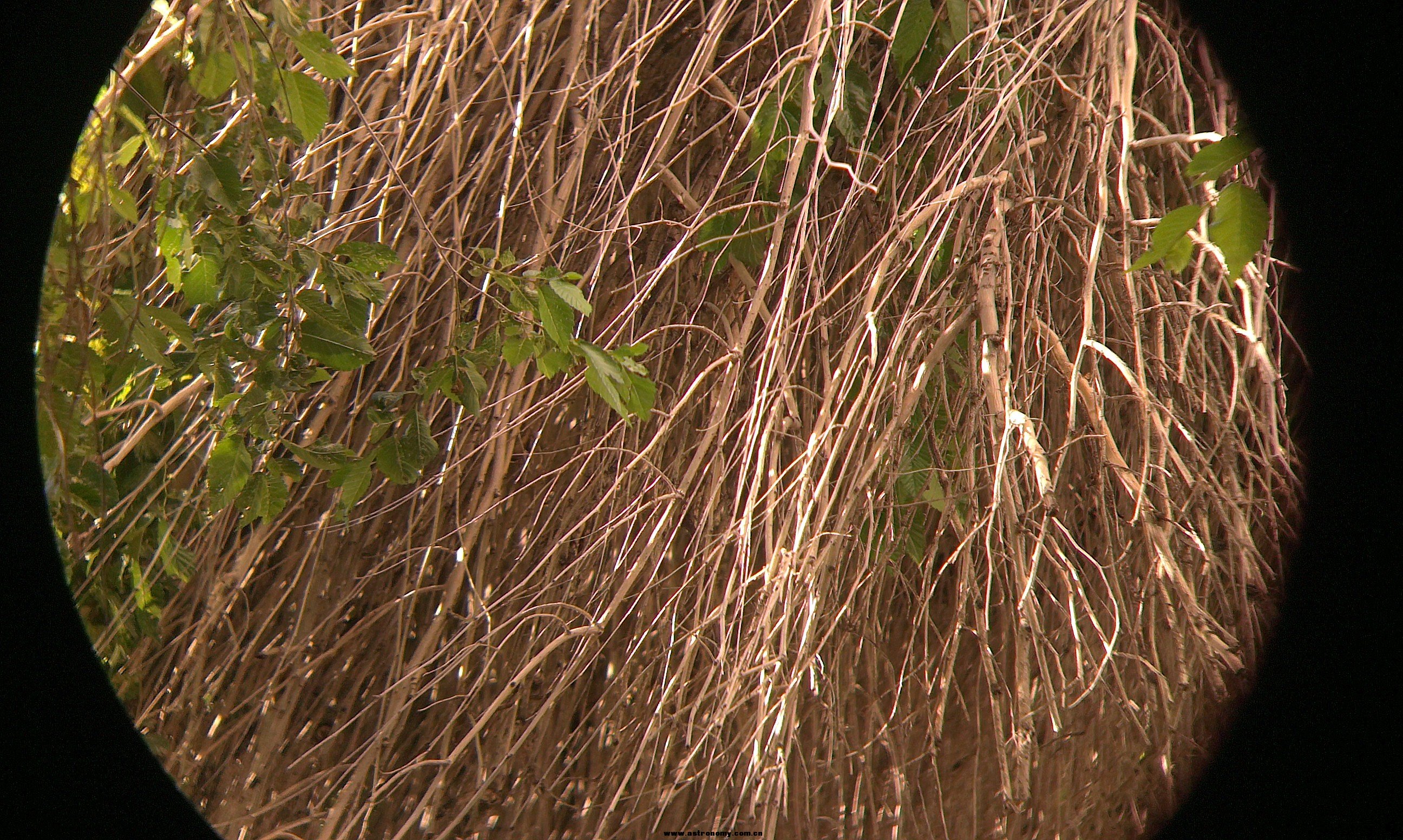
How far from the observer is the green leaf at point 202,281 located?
0.90 meters

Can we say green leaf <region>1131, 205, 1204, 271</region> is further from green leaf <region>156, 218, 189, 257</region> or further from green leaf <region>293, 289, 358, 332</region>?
green leaf <region>156, 218, 189, 257</region>

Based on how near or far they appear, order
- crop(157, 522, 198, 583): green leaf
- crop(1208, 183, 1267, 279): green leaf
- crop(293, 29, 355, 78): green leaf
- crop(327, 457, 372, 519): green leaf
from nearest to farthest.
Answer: crop(1208, 183, 1267, 279): green leaf
crop(293, 29, 355, 78): green leaf
crop(327, 457, 372, 519): green leaf
crop(157, 522, 198, 583): green leaf

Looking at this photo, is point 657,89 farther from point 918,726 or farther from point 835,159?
point 918,726

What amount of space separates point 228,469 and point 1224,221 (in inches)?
38.1

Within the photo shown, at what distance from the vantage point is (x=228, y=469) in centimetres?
95

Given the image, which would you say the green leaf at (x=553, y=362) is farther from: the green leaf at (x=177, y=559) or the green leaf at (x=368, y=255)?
the green leaf at (x=177, y=559)

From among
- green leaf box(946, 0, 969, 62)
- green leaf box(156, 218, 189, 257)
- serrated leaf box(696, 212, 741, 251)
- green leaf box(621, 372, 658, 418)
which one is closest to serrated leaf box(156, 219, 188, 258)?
green leaf box(156, 218, 189, 257)

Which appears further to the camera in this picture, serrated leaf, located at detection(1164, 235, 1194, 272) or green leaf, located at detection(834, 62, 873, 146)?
green leaf, located at detection(834, 62, 873, 146)

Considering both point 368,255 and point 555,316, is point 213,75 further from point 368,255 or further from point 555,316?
point 555,316

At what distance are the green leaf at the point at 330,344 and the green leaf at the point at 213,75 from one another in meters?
0.24

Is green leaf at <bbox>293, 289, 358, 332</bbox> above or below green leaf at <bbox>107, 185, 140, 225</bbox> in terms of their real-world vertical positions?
below

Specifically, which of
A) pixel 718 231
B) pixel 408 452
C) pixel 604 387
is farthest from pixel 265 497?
pixel 718 231

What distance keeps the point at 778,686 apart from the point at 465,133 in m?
0.93

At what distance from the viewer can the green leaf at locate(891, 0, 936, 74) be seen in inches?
41.8
